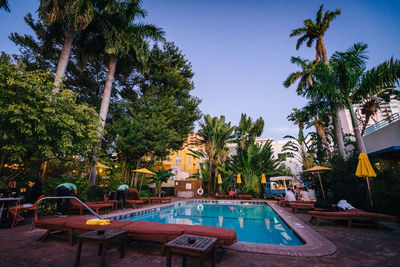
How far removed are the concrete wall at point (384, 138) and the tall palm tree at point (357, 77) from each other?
417 cm

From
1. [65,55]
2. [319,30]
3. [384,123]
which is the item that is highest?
[319,30]

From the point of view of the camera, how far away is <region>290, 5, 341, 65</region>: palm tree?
13738 millimetres

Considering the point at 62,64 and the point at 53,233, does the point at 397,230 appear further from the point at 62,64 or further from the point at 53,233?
the point at 62,64

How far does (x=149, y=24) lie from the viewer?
14758 mm

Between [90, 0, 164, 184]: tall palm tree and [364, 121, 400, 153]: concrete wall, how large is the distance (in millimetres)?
18136

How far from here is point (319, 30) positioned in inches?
569

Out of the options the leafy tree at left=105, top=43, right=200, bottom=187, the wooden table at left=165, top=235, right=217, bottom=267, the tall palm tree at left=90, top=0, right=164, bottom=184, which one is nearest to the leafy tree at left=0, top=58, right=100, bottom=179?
the tall palm tree at left=90, top=0, right=164, bottom=184

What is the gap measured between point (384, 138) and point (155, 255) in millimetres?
15881

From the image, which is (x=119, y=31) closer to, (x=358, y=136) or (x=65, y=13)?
(x=65, y=13)

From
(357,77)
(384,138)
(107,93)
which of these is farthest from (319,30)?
(107,93)

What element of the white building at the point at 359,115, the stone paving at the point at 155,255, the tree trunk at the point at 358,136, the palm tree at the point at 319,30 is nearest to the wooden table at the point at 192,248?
the stone paving at the point at 155,255

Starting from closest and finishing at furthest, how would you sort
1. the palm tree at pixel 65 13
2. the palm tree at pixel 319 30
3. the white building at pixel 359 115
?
the palm tree at pixel 65 13
the white building at pixel 359 115
the palm tree at pixel 319 30

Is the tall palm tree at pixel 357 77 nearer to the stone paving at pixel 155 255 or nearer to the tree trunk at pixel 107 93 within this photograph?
the stone paving at pixel 155 255

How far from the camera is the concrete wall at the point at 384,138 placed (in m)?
10.7
